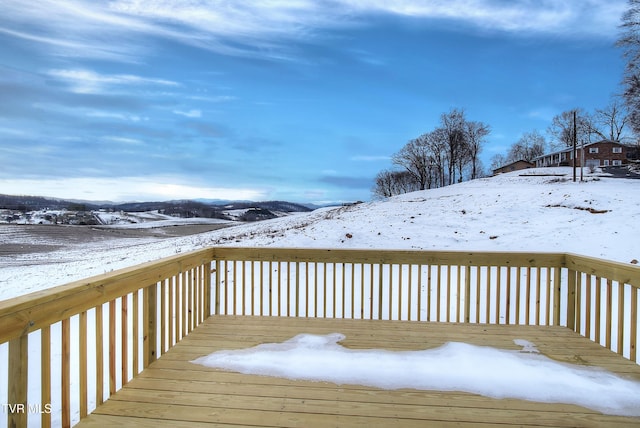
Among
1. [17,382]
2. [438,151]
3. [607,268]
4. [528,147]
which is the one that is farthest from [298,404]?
[528,147]

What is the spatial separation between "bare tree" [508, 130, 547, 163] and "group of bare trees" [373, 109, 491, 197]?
18.9 metres

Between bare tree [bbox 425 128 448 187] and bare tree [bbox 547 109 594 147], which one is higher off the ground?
bare tree [bbox 547 109 594 147]

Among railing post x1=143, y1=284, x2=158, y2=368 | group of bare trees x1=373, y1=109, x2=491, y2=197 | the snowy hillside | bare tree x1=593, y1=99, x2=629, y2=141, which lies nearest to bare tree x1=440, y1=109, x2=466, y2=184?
group of bare trees x1=373, y1=109, x2=491, y2=197

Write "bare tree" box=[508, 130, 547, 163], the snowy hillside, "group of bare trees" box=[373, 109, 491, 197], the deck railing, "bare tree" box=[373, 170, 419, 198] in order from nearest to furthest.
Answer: the deck railing
the snowy hillside
"group of bare trees" box=[373, 109, 491, 197]
"bare tree" box=[373, 170, 419, 198]
"bare tree" box=[508, 130, 547, 163]

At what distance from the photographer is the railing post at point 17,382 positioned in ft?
4.69

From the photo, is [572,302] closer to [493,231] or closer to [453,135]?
[493,231]

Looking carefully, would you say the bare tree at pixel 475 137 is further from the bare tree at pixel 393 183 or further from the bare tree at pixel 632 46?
the bare tree at pixel 632 46

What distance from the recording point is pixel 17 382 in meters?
1.48

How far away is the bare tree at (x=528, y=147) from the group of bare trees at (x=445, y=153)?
745 inches

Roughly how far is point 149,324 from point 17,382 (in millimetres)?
1316

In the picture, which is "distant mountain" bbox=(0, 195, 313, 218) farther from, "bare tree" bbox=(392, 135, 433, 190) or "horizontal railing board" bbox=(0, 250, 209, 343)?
"horizontal railing board" bbox=(0, 250, 209, 343)

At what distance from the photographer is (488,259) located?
388 cm

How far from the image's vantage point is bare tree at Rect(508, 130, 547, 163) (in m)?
60.8

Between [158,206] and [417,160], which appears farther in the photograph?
[158,206]
